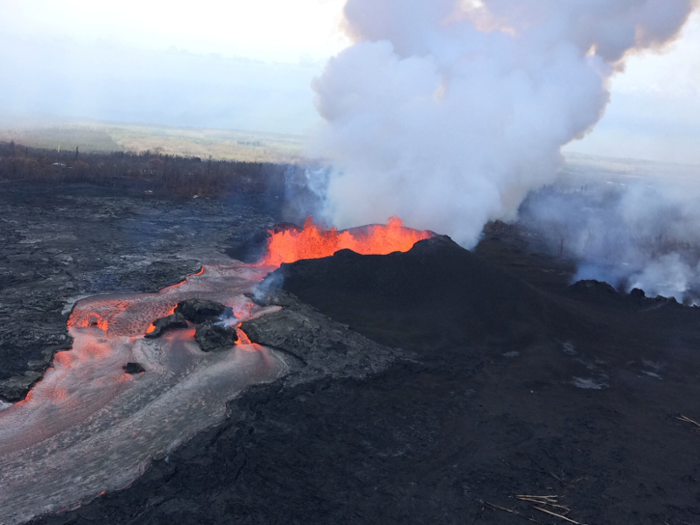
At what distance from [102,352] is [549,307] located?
54.1 feet

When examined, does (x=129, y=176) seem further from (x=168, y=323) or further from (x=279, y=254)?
(x=168, y=323)

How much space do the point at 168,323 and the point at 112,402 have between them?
4.54 m

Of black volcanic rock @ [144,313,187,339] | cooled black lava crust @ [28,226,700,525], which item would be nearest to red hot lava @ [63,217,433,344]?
black volcanic rock @ [144,313,187,339]

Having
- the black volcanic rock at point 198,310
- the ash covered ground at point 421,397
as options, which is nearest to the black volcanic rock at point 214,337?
the ash covered ground at point 421,397

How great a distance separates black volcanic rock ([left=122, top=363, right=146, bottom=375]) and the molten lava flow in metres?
12.2

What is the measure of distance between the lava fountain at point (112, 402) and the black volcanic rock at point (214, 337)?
240 mm

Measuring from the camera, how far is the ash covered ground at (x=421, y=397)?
28.5 feet

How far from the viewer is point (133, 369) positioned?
1261 centimetres

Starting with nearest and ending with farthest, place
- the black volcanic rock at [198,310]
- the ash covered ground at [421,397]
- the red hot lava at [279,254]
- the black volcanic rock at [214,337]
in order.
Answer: the ash covered ground at [421,397] → the black volcanic rock at [214,337] → the red hot lava at [279,254] → the black volcanic rock at [198,310]

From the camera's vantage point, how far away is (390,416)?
38.0 feet

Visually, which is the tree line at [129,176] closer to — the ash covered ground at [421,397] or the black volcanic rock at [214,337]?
the ash covered ground at [421,397]

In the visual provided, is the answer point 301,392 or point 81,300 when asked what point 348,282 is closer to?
point 301,392

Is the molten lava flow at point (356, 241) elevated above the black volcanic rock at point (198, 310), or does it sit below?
above

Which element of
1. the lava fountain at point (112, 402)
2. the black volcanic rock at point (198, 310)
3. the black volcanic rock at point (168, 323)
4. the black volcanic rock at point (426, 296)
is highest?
the black volcanic rock at point (426, 296)
